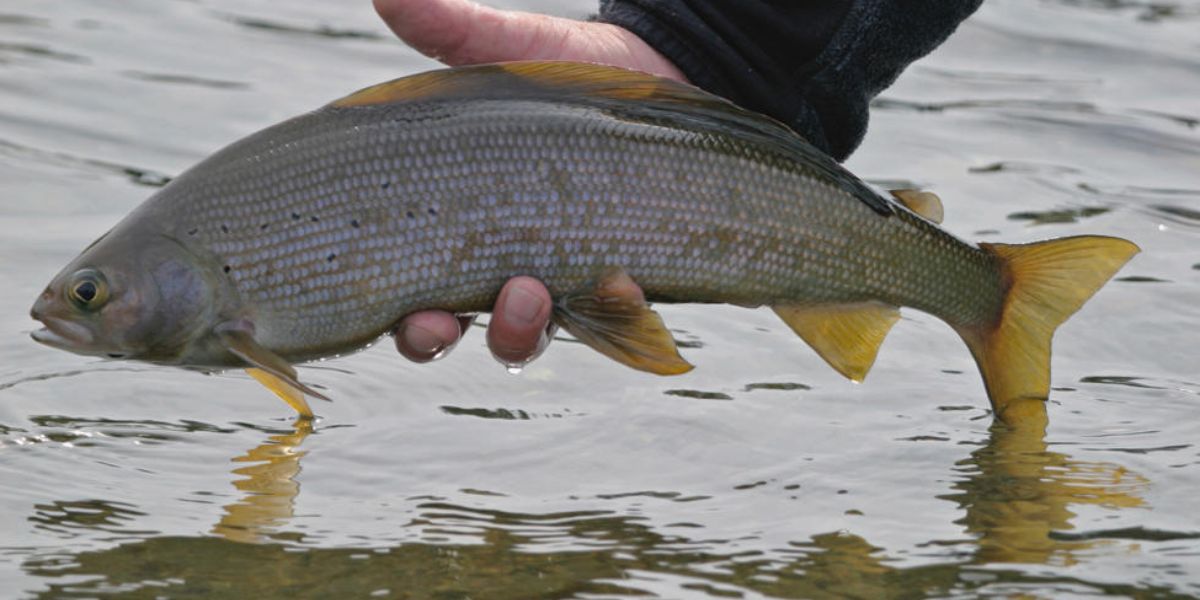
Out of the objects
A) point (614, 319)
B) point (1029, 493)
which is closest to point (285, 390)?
point (614, 319)

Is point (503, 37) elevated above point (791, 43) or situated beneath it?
situated beneath

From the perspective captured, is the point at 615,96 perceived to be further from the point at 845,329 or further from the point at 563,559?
the point at 563,559

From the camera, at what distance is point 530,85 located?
17.0 feet

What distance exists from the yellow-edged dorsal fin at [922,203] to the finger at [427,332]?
1.39 m

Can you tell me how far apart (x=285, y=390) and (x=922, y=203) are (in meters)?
1.94

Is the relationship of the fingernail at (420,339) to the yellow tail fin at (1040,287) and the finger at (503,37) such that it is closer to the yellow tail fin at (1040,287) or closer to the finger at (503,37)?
the finger at (503,37)

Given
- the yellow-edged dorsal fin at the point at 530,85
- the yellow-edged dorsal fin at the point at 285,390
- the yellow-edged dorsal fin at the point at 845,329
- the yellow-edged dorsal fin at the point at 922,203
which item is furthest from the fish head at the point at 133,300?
the yellow-edged dorsal fin at the point at 922,203

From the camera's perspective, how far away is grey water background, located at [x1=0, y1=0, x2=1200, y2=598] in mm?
4789

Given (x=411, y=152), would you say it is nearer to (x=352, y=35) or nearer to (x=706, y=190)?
(x=706, y=190)

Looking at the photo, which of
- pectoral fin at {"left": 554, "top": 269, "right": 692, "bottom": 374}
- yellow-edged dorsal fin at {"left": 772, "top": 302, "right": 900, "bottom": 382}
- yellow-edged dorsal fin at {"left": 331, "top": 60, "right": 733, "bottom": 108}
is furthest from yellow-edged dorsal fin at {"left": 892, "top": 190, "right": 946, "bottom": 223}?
pectoral fin at {"left": 554, "top": 269, "right": 692, "bottom": 374}

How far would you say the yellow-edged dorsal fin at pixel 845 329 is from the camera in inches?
212

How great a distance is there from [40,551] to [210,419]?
119 centimetres

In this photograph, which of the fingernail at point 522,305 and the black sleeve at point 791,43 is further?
the black sleeve at point 791,43

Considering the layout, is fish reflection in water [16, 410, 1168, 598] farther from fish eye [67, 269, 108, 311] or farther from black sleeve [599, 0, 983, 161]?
black sleeve [599, 0, 983, 161]
